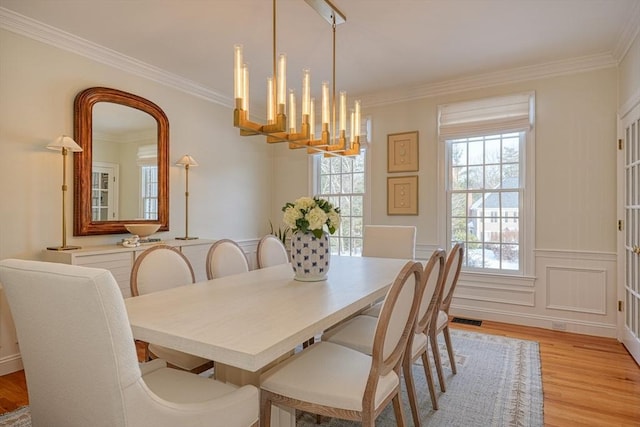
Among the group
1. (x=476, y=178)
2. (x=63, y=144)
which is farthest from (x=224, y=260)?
(x=476, y=178)

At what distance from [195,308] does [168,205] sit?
2444 millimetres

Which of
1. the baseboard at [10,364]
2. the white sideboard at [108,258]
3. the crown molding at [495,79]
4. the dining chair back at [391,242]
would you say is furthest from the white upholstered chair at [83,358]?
the crown molding at [495,79]

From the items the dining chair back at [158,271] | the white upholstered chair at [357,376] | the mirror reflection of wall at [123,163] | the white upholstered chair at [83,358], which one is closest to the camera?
the white upholstered chair at [83,358]

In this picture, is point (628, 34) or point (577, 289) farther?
point (577, 289)

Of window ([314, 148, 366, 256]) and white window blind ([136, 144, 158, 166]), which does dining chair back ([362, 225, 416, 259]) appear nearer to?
window ([314, 148, 366, 256])

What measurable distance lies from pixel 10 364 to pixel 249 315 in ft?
7.88

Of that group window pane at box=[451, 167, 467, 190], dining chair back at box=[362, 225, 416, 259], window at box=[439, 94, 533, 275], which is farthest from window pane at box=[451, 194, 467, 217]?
dining chair back at box=[362, 225, 416, 259]

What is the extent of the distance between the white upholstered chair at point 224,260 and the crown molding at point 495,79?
275 cm

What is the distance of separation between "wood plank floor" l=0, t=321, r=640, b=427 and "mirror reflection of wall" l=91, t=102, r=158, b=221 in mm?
1463

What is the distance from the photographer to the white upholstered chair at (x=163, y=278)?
189cm

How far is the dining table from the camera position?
1188mm

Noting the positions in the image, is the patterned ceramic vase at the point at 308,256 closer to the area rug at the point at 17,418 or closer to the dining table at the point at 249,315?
the dining table at the point at 249,315

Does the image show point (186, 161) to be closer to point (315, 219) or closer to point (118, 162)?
point (118, 162)

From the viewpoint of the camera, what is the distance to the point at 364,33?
9.58 ft
